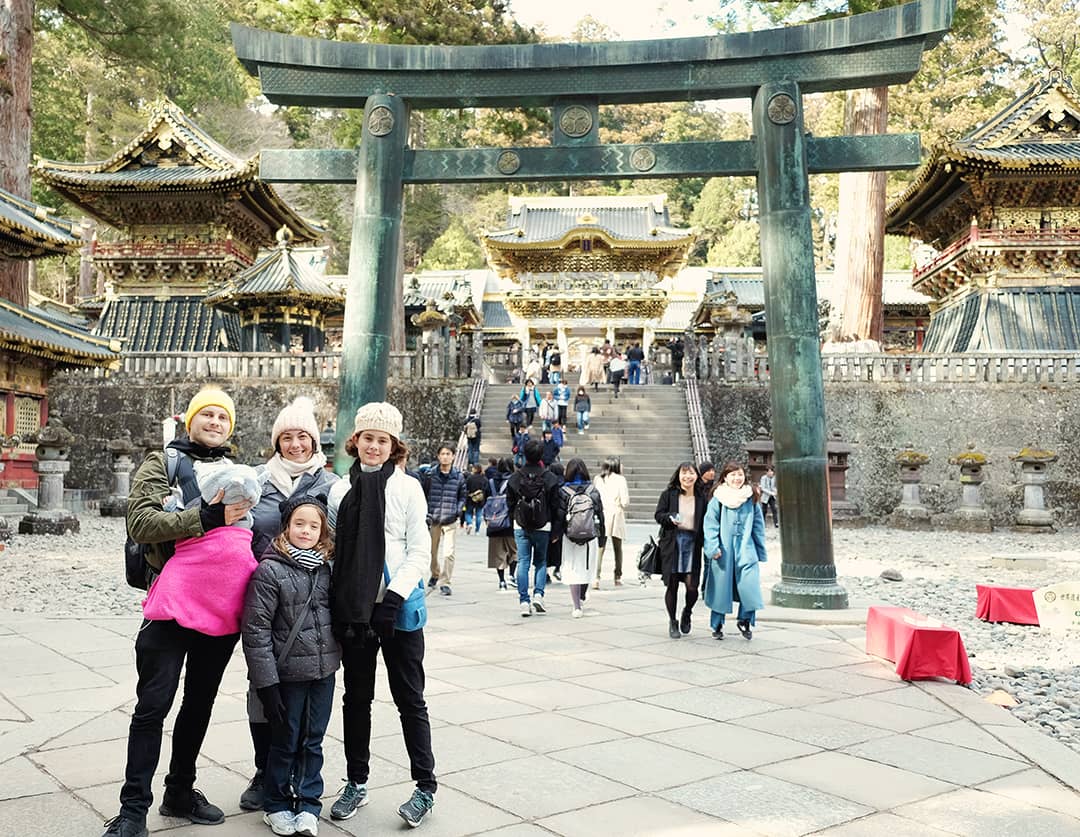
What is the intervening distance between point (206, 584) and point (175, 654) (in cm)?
27

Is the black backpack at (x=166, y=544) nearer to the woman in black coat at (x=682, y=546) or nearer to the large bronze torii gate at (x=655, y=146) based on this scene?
the woman in black coat at (x=682, y=546)

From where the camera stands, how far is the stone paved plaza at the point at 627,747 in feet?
11.4

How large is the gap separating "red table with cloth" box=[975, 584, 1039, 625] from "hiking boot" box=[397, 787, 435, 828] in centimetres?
645

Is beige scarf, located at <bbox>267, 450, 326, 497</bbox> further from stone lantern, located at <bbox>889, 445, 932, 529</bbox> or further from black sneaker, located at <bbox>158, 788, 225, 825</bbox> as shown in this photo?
stone lantern, located at <bbox>889, 445, 932, 529</bbox>

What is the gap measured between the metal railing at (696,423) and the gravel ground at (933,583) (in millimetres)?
2672

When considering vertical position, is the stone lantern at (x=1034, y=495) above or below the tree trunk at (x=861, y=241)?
below

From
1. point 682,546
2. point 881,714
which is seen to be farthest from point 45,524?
point 881,714

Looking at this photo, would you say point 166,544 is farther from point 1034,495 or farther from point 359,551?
point 1034,495

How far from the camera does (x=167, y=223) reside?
26453 mm

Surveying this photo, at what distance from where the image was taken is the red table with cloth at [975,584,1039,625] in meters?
8.02

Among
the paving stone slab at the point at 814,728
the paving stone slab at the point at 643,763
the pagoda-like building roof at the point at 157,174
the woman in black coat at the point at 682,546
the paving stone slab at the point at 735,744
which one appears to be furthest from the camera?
the pagoda-like building roof at the point at 157,174

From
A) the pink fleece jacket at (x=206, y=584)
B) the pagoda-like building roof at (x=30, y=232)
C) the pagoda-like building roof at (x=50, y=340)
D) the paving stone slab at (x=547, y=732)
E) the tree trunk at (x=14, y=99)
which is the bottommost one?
the paving stone slab at (x=547, y=732)

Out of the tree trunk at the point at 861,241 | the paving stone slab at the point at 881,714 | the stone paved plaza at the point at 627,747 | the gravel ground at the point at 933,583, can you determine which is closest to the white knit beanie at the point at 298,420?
the stone paved plaza at the point at 627,747

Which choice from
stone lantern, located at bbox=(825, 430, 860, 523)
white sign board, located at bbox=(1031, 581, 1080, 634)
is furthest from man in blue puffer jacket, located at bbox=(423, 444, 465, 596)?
stone lantern, located at bbox=(825, 430, 860, 523)
